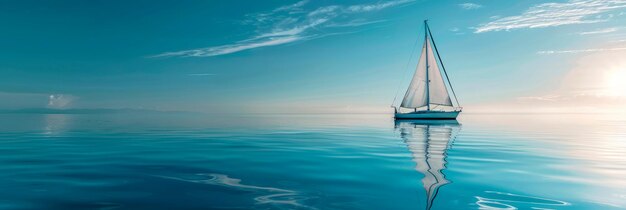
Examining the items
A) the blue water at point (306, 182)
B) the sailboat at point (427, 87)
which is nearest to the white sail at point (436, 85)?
the sailboat at point (427, 87)

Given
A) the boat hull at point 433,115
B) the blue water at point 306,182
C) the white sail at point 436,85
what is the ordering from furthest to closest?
the white sail at point 436,85
the boat hull at point 433,115
the blue water at point 306,182

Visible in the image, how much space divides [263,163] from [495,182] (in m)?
7.67

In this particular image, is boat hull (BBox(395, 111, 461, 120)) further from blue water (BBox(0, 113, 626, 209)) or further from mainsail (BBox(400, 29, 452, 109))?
blue water (BBox(0, 113, 626, 209))

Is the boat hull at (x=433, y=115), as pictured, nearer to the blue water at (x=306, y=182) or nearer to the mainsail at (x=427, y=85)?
the mainsail at (x=427, y=85)

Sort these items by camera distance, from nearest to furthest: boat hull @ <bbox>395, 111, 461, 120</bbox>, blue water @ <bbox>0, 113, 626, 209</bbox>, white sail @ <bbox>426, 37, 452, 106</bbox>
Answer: blue water @ <bbox>0, 113, 626, 209</bbox>, boat hull @ <bbox>395, 111, 461, 120</bbox>, white sail @ <bbox>426, 37, 452, 106</bbox>

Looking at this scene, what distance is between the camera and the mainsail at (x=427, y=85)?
2637 inches

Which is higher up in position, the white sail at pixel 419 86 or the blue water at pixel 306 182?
the white sail at pixel 419 86

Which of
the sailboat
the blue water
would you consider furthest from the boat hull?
the blue water

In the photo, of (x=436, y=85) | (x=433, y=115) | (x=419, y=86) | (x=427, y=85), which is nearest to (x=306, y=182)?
(x=433, y=115)

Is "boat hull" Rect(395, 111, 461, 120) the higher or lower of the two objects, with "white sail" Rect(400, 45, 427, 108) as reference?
lower

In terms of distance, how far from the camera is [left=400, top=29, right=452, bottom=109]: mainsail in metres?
67.0

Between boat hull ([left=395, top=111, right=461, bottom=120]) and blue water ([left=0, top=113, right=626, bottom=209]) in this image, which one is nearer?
blue water ([left=0, top=113, right=626, bottom=209])

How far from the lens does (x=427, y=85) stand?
222 ft

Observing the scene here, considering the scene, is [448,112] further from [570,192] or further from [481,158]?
[570,192]
